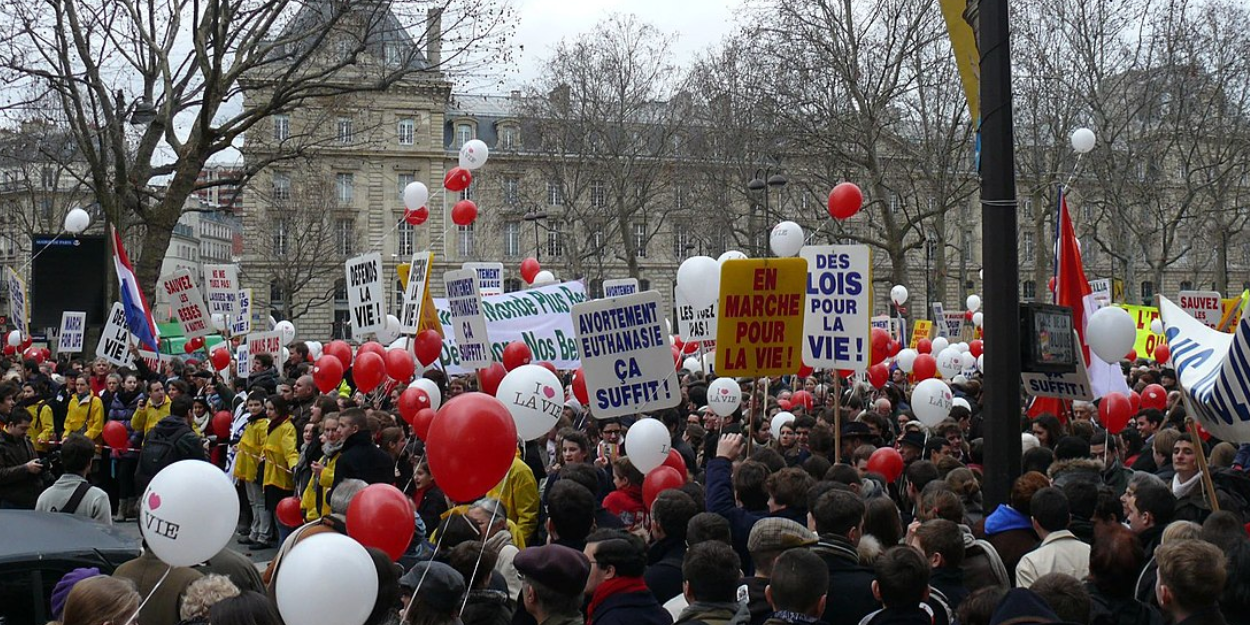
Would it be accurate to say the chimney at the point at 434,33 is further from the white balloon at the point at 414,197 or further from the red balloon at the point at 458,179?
the red balloon at the point at 458,179

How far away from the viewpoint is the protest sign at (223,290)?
48.2 feet

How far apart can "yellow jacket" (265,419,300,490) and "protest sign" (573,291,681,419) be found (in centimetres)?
351

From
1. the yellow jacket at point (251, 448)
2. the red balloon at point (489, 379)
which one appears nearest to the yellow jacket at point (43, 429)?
the yellow jacket at point (251, 448)

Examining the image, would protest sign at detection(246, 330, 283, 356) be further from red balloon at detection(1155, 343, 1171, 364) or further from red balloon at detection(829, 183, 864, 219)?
red balloon at detection(1155, 343, 1171, 364)

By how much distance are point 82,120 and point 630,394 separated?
1374cm

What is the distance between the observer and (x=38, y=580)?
516 centimetres

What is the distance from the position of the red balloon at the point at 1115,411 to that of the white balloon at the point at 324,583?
689cm

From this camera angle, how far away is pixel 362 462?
7.68 meters

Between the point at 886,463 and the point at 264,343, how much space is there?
32.3 feet

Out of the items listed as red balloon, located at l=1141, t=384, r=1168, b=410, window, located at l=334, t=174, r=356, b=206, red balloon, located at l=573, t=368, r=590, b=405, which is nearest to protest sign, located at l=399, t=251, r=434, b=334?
red balloon, located at l=573, t=368, r=590, b=405

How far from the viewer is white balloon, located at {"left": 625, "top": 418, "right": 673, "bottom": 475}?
664cm

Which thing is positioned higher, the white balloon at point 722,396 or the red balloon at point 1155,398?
the white balloon at point 722,396

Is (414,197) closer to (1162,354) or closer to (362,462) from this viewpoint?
(362,462)

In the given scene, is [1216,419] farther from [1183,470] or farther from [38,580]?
[38,580]
